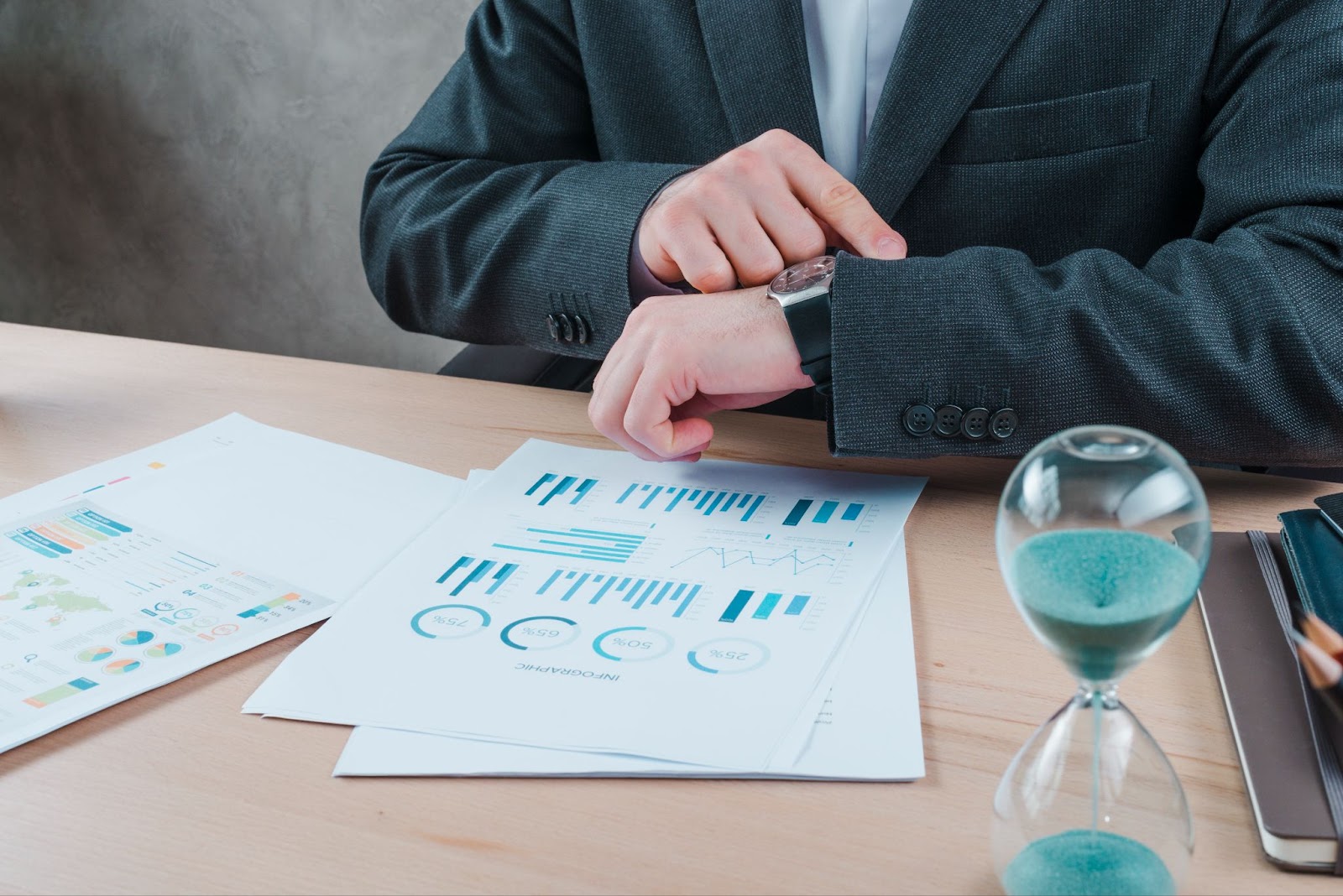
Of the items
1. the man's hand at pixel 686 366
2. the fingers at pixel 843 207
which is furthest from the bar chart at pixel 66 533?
the fingers at pixel 843 207

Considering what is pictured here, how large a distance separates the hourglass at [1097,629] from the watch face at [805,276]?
0.42 metres

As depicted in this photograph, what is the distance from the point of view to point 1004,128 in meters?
1.09

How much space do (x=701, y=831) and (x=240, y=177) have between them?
2254mm

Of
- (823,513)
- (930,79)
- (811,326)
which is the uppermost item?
(930,79)

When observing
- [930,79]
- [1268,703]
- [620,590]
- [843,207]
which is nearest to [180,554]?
[620,590]

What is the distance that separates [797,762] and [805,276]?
0.41 m

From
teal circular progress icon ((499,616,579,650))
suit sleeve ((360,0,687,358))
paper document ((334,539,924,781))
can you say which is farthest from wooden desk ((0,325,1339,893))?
suit sleeve ((360,0,687,358))

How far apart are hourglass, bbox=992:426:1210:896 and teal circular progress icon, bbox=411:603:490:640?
1.04 ft

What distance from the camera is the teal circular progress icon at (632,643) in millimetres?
610

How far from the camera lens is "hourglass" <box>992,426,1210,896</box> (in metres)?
0.38

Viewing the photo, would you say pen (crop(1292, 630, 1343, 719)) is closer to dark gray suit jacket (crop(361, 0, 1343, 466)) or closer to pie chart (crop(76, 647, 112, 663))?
dark gray suit jacket (crop(361, 0, 1343, 466))

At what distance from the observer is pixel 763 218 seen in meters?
0.89

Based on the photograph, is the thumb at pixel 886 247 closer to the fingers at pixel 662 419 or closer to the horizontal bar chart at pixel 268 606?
the fingers at pixel 662 419

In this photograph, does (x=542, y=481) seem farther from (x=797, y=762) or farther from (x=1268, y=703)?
(x=1268, y=703)
